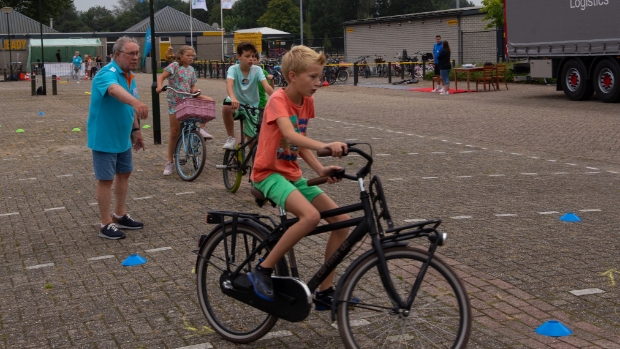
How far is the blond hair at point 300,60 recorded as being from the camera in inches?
170

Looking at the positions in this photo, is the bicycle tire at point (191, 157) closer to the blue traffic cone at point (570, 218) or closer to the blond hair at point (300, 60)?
the blue traffic cone at point (570, 218)

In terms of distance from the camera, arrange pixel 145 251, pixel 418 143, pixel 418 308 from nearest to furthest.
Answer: pixel 418 308, pixel 145 251, pixel 418 143

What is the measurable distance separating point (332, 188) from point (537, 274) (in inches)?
163

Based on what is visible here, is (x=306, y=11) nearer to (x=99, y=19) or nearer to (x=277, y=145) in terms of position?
(x=99, y=19)

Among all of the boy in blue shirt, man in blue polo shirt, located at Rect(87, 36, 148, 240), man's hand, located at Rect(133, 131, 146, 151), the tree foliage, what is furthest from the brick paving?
the tree foliage

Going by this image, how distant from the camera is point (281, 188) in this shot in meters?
4.38

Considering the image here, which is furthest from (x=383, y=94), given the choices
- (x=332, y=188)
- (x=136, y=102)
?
(x=136, y=102)

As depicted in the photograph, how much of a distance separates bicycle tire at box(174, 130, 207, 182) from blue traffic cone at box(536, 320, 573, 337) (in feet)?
20.6

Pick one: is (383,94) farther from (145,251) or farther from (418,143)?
(145,251)

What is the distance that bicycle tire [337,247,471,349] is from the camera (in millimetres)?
3971

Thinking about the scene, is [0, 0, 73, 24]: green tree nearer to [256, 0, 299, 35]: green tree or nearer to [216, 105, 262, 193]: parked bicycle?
[256, 0, 299, 35]: green tree

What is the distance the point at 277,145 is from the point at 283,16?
332ft

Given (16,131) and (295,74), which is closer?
(295,74)

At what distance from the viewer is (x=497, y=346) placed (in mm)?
4488
